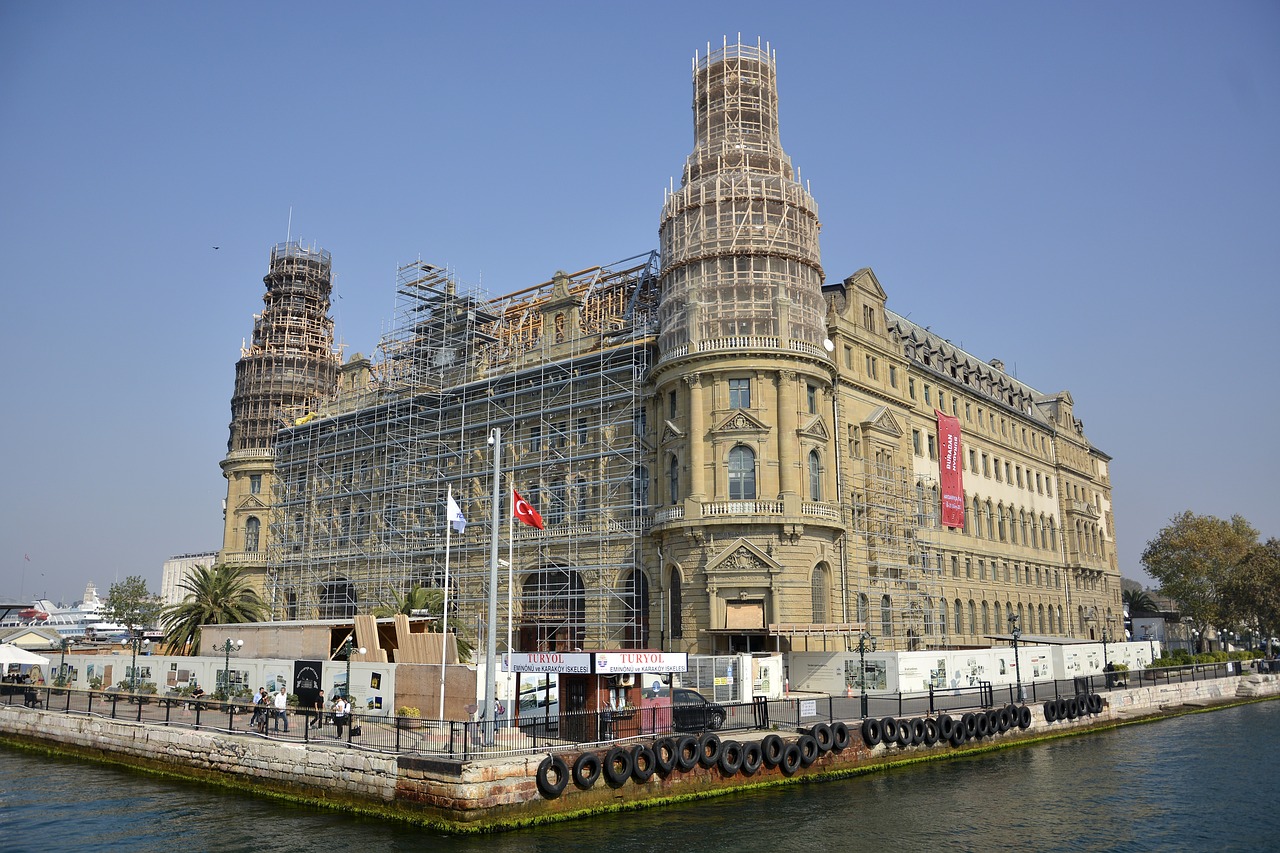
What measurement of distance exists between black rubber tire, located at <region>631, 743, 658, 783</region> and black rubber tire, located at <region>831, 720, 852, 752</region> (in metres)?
8.50

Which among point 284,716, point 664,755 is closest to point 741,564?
point 664,755

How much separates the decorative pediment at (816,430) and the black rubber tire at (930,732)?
19.7 meters

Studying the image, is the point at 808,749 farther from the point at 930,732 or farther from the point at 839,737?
the point at 930,732

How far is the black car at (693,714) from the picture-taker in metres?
34.4

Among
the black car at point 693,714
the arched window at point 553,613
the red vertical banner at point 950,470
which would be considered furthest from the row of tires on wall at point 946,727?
the red vertical banner at point 950,470

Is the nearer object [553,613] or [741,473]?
[741,473]

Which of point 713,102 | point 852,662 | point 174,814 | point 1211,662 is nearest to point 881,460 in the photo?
point 852,662

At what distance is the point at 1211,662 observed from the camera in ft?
253

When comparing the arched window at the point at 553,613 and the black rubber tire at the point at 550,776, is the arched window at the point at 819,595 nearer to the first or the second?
the arched window at the point at 553,613

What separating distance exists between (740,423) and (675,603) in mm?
10776

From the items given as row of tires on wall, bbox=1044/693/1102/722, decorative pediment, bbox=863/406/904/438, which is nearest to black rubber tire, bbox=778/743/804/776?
row of tires on wall, bbox=1044/693/1102/722

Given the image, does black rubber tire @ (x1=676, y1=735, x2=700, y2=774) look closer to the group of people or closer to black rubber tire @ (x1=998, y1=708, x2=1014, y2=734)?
the group of people

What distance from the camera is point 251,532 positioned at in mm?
89125

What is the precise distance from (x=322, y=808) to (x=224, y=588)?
1407 inches
